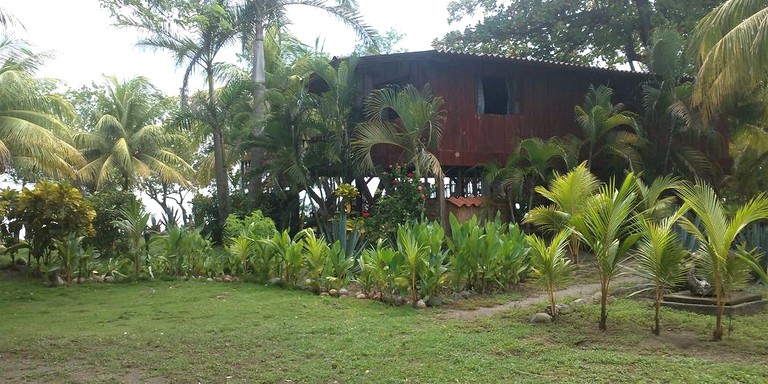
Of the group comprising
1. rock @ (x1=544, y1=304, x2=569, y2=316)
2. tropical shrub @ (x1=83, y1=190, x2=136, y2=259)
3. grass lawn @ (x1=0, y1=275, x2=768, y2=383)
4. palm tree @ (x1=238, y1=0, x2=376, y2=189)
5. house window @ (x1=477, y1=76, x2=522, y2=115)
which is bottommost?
grass lawn @ (x1=0, y1=275, x2=768, y2=383)

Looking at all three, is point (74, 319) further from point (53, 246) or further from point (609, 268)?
point (609, 268)

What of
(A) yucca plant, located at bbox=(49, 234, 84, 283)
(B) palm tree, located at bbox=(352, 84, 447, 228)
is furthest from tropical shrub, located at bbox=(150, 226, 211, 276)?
(B) palm tree, located at bbox=(352, 84, 447, 228)

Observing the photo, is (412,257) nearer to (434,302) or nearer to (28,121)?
(434,302)

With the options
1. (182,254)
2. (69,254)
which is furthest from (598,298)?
(69,254)

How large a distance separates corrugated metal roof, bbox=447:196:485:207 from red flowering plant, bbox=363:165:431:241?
99 cm

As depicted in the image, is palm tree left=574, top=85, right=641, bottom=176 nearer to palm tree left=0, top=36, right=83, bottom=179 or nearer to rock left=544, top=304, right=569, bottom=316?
rock left=544, top=304, right=569, bottom=316

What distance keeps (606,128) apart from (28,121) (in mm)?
15428

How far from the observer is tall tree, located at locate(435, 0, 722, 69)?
20.2 meters

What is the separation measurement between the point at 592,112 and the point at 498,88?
303cm

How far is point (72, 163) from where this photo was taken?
21.0 m

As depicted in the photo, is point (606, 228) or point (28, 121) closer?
point (606, 228)

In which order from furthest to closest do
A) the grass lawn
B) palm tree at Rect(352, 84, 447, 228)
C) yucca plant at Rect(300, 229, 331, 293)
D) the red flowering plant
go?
the red flowering plant, palm tree at Rect(352, 84, 447, 228), yucca plant at Rect(300, 229, 331, 293), the grass lawn

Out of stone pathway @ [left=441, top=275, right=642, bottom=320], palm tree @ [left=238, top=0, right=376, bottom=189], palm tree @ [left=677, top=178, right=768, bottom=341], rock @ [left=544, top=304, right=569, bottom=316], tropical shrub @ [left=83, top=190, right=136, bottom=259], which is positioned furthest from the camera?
palm tree @ [left=238, top=0, right=376, bottom=189]

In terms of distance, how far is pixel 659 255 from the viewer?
6320mm
